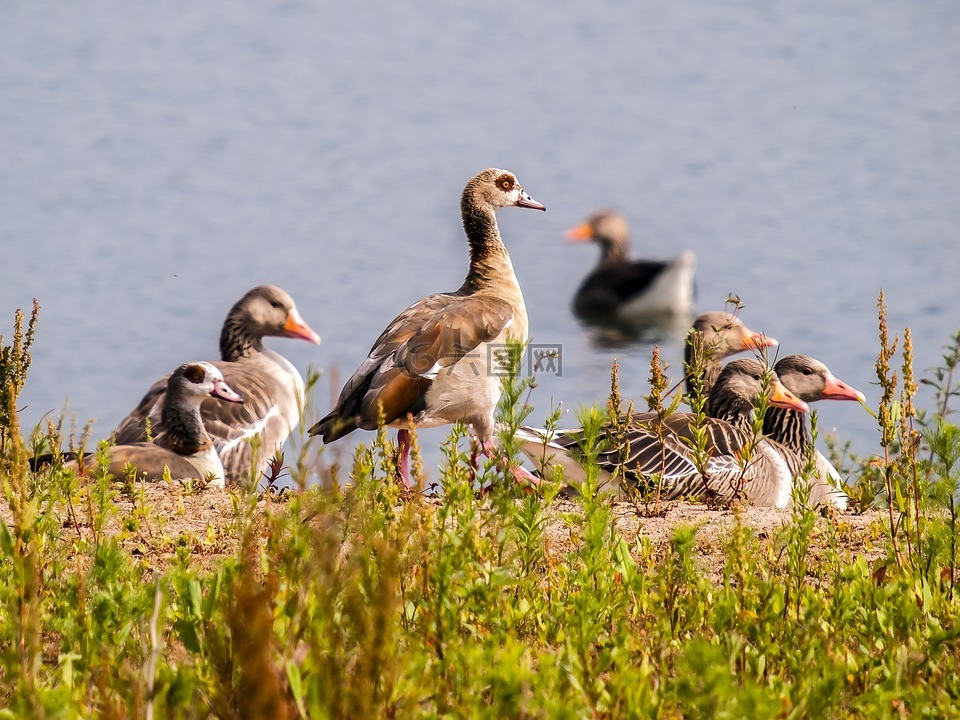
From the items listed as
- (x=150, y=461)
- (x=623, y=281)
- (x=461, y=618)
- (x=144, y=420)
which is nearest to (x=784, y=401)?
(x=150, y=461)

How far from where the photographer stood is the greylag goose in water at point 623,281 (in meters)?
18.7

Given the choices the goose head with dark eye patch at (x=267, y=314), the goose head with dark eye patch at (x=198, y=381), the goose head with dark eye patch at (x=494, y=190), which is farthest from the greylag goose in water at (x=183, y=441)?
the goose head with dark eye patch at (x=494, y=190)

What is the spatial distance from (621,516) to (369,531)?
3.00 m

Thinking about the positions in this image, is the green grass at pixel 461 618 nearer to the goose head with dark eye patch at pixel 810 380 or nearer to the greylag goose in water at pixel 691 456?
the greylag goose in water at pixel 691 456

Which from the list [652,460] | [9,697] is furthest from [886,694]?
[652,460]

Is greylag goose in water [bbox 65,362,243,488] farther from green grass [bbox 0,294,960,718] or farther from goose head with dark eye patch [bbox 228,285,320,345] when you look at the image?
green grass [bbox 0,294,960,718]

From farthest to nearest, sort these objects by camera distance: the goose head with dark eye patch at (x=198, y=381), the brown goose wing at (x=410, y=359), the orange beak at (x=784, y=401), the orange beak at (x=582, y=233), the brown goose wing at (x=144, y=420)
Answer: the orange beak at (x=582, y=233) → the brown goose wing at (x=144, y=420) → the goose head with dark eye patch at (x=198, y=381) → the orange beak at (x=784, y=401) → the brown goose wing at (x=410, y=359)

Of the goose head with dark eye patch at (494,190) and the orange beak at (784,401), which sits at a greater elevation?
the goose head with dark eye patch at (494,190)

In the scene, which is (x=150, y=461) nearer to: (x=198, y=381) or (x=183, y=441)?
(x=183, y=441)

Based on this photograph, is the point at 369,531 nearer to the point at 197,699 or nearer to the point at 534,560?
the point at 197,699

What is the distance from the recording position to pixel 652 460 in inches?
314

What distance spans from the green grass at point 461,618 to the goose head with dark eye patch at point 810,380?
4130 mm

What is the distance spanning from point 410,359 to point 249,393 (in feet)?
8.60

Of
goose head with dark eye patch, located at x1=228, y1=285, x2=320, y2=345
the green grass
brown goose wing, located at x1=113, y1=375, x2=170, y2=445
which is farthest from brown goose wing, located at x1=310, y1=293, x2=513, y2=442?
goose head with dark eye patch, located at x1=228, y1=285, x2=320, y2=345
